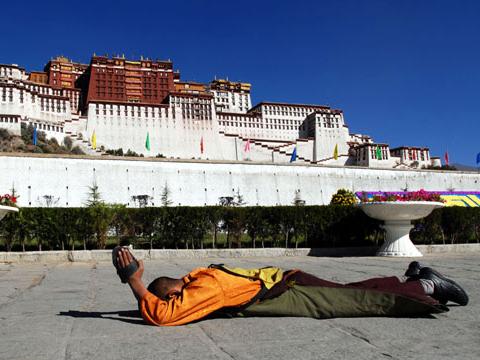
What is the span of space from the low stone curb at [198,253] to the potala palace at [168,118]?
39.8 metres

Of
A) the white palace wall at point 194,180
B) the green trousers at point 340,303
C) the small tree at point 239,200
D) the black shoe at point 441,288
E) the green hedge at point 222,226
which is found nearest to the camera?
the green trousers at point 340,303

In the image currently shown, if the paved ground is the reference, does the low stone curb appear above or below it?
above

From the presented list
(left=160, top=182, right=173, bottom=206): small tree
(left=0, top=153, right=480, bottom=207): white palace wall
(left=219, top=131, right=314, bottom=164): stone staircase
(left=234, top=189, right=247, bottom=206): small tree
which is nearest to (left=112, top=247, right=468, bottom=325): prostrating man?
(left=160, top=182, right=173, bottom=206): small tree

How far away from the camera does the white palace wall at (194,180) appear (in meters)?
23.6

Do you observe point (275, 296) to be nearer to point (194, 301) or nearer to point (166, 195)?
point (194, 301)

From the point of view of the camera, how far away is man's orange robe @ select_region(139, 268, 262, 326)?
8.11 feet

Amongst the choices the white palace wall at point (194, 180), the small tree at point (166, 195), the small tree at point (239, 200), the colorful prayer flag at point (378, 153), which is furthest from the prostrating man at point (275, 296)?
the colorful prayer flag at point (378, 153)

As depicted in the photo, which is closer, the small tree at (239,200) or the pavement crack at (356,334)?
the pavement crack at (356,334)

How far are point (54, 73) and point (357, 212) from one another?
66584mm

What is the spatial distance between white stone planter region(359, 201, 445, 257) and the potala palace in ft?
133

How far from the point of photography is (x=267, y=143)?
61219 millimetres

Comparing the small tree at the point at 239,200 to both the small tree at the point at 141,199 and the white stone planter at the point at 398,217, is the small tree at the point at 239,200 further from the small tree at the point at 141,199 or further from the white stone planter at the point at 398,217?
the white stone planter at the point at 398,217

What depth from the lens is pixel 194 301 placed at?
8.11ft

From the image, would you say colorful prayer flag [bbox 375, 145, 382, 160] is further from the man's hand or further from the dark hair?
the man's hand
